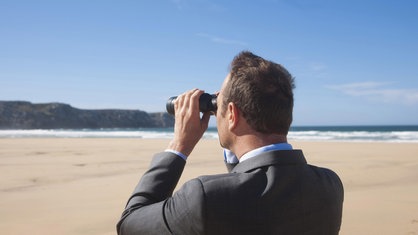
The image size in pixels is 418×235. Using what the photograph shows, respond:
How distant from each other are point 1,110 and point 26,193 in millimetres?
84248


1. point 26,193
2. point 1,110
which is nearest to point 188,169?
point 26,193

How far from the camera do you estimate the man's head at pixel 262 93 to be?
131 centimetres

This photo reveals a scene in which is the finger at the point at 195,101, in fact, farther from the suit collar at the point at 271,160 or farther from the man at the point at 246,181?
the suit collar at the point at 271,160

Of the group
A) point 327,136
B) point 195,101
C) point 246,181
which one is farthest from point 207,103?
point 327,136

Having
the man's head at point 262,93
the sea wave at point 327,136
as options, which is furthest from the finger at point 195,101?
the sea wave at point 327,136

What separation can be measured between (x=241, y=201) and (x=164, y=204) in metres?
0.26

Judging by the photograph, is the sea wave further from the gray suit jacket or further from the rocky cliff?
the rocky cliff

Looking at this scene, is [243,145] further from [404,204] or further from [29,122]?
[29,122]

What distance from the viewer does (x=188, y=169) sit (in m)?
7.65

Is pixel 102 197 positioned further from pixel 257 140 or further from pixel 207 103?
pixel 257 140

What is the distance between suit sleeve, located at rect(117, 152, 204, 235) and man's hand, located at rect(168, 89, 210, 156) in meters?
0.05

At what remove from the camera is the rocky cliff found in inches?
3182

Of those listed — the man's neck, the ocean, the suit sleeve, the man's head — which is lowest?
the ocean

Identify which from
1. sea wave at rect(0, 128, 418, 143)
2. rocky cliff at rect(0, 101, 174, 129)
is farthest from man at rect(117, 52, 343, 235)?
rocky cliff at rect(0, 101, 174, 129)
